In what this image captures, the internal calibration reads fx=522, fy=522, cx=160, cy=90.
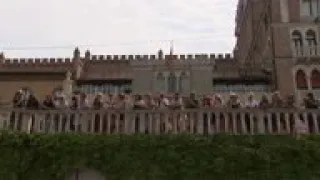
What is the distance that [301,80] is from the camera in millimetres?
35344

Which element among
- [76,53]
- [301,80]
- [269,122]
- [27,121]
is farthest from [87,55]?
[269,122]

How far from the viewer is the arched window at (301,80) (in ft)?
115

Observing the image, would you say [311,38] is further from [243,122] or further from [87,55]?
[87,55]

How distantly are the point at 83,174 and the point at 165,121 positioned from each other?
301 centimetres

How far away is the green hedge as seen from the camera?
50.9 ft

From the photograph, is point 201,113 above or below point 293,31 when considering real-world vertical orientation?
below

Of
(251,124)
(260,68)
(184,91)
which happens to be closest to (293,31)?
(260,68)

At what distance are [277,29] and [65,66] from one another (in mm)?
22457

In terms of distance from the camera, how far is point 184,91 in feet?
145

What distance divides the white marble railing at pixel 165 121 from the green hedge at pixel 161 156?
508mm

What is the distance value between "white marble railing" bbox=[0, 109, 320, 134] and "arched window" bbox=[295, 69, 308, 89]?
62.4ft

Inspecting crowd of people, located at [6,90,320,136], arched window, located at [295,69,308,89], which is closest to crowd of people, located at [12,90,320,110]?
crowd of people, located at [6,90,320,136]

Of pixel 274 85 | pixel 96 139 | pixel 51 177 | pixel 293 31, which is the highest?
pixel 293 31

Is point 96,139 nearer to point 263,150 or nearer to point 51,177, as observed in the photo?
point 51,177
